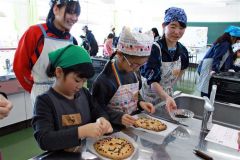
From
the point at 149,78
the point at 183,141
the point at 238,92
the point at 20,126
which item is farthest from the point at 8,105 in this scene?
the point at 20,126

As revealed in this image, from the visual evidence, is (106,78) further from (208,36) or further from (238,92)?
(208,36)

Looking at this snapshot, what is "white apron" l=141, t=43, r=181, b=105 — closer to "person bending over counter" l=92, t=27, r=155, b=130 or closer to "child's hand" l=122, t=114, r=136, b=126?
"person bending over counter" l=92, t=27, r=155, b=130

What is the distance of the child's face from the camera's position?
84 centimetres

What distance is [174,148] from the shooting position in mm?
841

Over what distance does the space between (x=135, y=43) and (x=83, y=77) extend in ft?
1.05

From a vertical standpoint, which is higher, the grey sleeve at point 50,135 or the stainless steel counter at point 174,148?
the grey sleeve at point 50,135

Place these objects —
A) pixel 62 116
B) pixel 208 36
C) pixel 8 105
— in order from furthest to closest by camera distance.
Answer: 1. pixel 208 36
2. pixel 62 116
3. pixel 8 105

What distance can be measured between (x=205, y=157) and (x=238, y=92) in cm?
126

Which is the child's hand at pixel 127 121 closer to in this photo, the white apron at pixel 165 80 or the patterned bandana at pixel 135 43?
the patterned bandana at pixel 135 43

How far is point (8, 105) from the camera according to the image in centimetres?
70

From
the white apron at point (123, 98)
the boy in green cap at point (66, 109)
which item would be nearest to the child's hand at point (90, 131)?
the boy in green cap at point (66, 109)

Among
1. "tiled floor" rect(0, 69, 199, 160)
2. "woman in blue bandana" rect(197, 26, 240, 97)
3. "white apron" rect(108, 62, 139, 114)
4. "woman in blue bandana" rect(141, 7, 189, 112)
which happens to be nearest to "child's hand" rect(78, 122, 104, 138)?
"white apron" rect(108, 62, 139, 114)

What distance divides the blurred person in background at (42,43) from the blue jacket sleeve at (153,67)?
544mm

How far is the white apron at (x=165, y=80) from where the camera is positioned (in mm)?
1468
